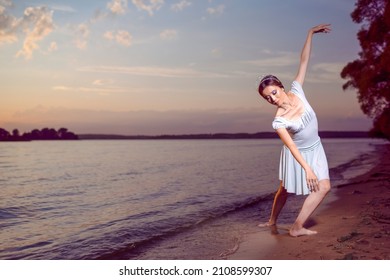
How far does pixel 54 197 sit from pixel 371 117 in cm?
1534

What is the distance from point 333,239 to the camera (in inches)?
187

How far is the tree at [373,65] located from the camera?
50.6 feet

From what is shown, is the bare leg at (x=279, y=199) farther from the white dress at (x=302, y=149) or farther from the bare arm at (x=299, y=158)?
the bare arm at (x=299, y=158)

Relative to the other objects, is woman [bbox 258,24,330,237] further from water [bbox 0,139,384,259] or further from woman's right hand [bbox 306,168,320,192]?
water [bbox 0,139,384,259]

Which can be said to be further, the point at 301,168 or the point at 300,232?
the point at 300,232

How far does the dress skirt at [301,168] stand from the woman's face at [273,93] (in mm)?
649

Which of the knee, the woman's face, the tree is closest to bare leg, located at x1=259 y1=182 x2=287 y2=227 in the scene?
the knee

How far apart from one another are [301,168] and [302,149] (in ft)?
0.77

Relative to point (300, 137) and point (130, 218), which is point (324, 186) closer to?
point (300, 137)

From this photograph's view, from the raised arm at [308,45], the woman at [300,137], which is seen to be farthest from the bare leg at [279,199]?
the raised arm at [308,45]

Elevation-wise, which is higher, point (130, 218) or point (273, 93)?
point (273, 93)

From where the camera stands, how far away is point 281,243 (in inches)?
188

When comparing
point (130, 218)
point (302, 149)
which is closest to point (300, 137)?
point (302, 149)
